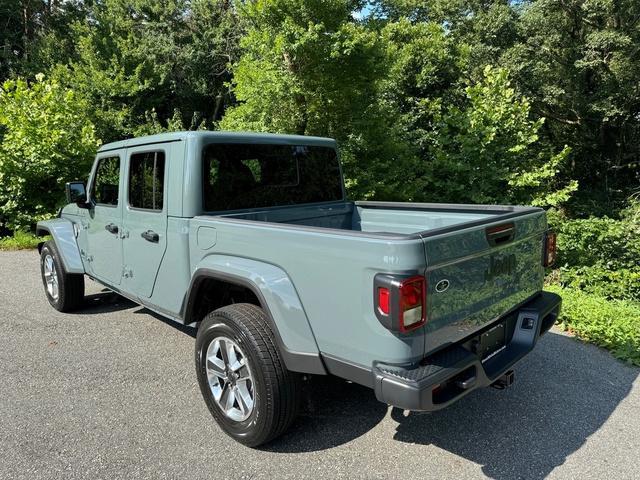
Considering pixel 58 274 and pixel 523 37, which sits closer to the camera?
pixel 58 274

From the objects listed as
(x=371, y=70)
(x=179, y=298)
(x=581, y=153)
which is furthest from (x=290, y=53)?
(x=581, y=153)

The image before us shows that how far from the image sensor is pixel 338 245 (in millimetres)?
2334

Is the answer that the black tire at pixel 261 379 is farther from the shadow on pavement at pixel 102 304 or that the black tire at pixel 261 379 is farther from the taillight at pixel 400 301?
the shadow on pavement at pixel 102 304

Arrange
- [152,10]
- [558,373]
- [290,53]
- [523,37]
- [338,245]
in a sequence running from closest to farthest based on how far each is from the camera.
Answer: [338,245]
[558,373]
[290,53]
[523,37]
[152,10]

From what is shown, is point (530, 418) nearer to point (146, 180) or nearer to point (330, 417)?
point (330, 417)

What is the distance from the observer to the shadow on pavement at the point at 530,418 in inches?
108

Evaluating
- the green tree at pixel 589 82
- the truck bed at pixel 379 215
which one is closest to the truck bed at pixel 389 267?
the truck bed at pixel 379 215

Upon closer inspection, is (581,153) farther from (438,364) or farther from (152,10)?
(438,364)

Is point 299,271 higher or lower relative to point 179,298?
higher

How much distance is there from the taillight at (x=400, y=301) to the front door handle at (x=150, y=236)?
6.68 ft

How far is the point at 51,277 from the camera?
556 centimetres

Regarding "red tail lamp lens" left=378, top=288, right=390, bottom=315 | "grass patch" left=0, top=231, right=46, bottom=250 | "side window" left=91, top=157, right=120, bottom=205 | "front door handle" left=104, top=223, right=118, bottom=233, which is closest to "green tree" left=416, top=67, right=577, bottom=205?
"side window" left=91, top=157, right=120, bottom=205

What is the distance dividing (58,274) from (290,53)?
5.28 m

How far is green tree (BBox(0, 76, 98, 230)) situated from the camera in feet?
32.4
